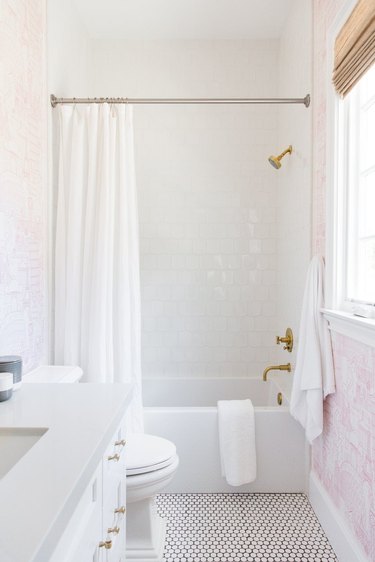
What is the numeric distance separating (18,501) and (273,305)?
2.73m

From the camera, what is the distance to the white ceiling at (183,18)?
9.07 ft

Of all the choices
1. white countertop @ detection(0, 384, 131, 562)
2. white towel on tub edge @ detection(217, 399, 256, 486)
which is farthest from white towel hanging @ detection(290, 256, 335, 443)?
white countertop @ detection(0, 384, 131, 562)

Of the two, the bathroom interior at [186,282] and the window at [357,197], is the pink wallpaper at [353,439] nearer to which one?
the bathroom interior at [186,282]

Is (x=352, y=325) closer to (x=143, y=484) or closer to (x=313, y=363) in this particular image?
(x=313, y=363)

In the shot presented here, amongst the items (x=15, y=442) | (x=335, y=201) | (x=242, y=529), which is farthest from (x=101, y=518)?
(x=335, y=201)

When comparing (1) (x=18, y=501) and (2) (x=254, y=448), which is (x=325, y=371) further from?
(1) (x=18, y=501)

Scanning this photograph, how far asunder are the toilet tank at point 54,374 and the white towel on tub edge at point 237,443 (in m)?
0.81

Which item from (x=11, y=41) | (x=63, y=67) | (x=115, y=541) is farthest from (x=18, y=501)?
(x=63, y=67)

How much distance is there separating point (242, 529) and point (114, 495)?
1.11 meters

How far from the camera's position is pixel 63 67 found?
252 cm

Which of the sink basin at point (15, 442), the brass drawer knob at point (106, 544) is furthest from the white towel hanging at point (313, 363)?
the sink basin at point (15, 442)

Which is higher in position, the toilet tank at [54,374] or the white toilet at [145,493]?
the toilet tank at [54,374]

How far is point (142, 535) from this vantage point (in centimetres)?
188

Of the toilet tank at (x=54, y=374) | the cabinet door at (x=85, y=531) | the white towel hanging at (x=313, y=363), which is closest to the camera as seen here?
the cabinet door at (x=85, y=531)
